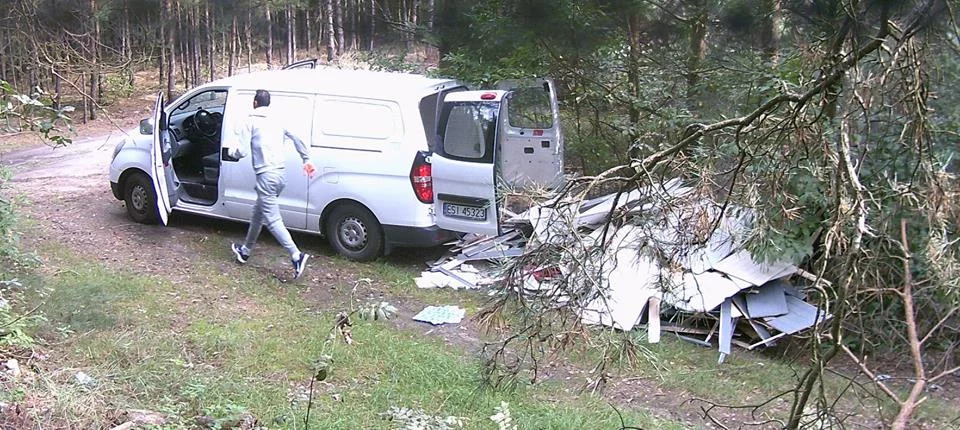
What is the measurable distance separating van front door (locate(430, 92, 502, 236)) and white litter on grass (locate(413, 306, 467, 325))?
105cm

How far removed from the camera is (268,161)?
26.8 ft

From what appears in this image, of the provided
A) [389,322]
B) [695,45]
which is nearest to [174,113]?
[389,322]

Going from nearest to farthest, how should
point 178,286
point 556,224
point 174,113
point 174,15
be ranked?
point 556,224, point 174,15, point 178,286, point 174,113

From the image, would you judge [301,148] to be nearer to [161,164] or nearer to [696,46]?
[161,164]

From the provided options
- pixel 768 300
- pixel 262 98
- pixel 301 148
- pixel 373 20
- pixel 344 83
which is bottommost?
pixel 768 300

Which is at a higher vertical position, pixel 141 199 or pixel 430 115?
pixel 430 115

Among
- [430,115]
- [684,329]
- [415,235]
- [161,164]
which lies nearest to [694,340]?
[684,329]

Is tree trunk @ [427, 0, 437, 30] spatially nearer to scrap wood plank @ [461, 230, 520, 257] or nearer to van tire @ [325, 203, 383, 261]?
van tire @ [325, 203, 383, 261]

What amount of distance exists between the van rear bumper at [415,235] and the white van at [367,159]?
0.04 feet

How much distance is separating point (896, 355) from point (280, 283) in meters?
5.76

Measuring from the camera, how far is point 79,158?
14.9 metres

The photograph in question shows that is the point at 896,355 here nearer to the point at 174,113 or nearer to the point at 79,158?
the point at 174,113

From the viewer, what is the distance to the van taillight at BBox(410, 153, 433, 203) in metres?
8.40

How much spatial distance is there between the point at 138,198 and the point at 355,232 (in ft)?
10.0
